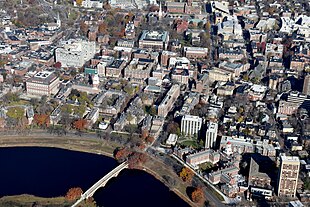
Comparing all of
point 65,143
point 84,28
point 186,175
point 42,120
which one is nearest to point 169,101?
point 65,143

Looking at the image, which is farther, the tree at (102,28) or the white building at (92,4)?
the white building at (92,4)

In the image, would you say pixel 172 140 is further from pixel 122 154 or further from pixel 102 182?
pixel 102 182

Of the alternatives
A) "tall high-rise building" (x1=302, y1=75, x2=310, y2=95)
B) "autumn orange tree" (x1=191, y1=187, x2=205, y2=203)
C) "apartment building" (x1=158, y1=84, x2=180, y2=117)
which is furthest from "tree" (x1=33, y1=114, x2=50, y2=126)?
"tall high-rise building" (x1=302, y1=75, x2=310, y2=95)

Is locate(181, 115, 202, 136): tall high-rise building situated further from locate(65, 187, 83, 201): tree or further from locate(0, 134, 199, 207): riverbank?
locate(65, 187, 83, 201): tree

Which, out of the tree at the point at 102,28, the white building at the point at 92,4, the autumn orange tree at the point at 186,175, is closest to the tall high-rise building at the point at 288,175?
the autumn orange tree at the point at 186,175

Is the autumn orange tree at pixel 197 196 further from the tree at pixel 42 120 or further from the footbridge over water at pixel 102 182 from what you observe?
the tree at pixel 42 120
